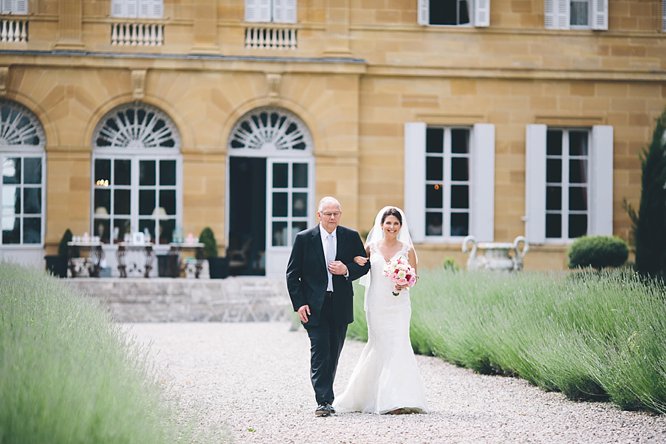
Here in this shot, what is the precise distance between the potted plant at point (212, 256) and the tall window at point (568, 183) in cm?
551

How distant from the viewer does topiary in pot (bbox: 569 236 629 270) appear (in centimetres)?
1916

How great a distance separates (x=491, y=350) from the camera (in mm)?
10992

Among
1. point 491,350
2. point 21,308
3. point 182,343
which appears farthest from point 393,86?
point 21,308

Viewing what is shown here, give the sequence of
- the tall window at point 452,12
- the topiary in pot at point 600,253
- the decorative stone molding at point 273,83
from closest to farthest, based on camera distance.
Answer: the topiary in pot at point 600,253 → the decorative stone molding at point 273,83 → the tall window at point 452,12

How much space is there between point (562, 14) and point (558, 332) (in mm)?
13234

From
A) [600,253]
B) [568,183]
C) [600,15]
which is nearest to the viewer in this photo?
[600,253]

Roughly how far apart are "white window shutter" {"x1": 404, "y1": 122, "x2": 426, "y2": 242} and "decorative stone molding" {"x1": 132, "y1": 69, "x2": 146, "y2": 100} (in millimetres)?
4612

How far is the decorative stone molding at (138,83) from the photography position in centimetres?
2070

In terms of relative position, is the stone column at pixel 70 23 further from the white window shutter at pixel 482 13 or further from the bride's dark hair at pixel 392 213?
the bride's dark hair at pixel 392 213

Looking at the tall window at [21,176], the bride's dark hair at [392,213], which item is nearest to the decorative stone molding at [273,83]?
the tall window at [21,176]

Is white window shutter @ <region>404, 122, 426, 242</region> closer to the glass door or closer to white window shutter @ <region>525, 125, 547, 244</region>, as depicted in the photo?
the glass door

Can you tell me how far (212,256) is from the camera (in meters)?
20.5

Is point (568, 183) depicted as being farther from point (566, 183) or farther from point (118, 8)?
point (118, 8)

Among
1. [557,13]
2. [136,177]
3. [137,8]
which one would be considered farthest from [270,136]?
[557,13]
